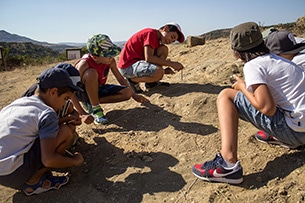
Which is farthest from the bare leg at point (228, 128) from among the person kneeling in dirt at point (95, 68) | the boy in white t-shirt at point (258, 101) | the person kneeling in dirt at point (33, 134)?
the person kneeling in dirt at point (95, 68)

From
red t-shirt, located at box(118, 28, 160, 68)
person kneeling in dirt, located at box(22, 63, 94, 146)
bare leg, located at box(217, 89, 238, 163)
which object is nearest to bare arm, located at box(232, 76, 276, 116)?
bare leg, located at box(217, 89, 238, 163)

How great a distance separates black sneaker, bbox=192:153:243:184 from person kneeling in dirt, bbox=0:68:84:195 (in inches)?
38.1

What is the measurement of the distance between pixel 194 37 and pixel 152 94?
151 inches

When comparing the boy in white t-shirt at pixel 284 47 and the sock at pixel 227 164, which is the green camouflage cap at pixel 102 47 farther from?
the sock at pixel 227 164

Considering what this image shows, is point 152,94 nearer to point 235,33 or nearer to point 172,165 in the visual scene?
point 172,165

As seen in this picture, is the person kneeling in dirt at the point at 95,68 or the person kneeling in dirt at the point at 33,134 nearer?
the person kneeling in dirt at the point at 33,134

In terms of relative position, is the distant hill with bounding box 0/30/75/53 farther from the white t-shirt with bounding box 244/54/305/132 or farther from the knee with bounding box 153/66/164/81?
the white t-shirt with bounding box 244/54/305/132

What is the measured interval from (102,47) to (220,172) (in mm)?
1854

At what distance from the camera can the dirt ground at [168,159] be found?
1.98 metres

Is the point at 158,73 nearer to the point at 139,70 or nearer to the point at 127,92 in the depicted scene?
the point at 139,70

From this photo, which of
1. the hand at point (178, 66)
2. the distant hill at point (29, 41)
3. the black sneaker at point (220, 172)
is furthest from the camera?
the distant hill at point (29, 41)

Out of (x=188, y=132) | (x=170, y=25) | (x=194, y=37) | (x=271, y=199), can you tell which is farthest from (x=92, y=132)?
(x=194, y=37)

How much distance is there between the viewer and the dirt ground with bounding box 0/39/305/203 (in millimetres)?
1984

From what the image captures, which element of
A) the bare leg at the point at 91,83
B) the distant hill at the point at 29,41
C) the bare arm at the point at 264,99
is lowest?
the distant hill at the point at 29,41
